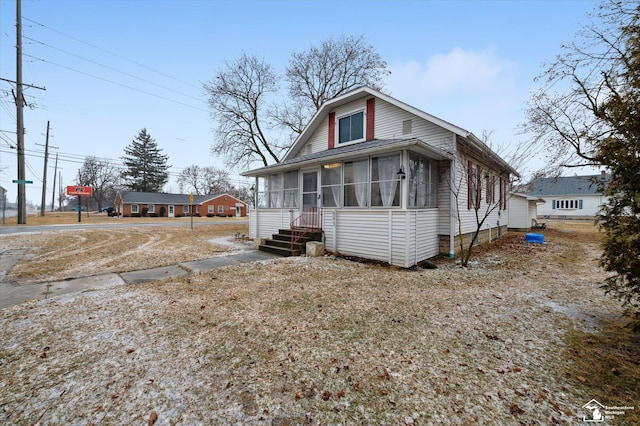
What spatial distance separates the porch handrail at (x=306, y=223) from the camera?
9523 millimetres

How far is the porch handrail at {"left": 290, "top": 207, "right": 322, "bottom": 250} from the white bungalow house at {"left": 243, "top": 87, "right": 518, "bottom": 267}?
0.05 metres

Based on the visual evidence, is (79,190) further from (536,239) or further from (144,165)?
(536,239)

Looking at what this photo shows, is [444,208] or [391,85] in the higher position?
[391,85]

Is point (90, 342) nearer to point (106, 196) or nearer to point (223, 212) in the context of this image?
point (223, 212)

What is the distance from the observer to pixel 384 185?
26.7 feet

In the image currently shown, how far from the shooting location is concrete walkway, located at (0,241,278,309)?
16.4 ft

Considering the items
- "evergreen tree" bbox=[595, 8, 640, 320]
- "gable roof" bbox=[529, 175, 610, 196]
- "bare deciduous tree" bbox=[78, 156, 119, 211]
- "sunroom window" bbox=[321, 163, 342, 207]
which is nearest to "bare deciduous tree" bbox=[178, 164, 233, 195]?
"bare deciduous tree" bbox=[78, 156, 119, 211]

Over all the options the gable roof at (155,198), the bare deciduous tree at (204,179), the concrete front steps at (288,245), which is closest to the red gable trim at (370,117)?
the concrete front steps at (288,245)

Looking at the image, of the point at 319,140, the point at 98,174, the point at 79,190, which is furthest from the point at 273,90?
the point at 98,174

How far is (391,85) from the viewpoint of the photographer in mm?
20828

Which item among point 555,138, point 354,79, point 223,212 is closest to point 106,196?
point 223,212

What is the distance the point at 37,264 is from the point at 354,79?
21.0 m

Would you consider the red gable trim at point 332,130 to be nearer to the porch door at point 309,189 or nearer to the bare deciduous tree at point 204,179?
the porch door at point 309,189

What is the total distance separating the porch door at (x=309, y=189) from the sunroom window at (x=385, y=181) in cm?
258
